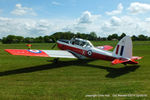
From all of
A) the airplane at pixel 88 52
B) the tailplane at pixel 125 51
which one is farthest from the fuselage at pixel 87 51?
the tailplane at pixel 125 51

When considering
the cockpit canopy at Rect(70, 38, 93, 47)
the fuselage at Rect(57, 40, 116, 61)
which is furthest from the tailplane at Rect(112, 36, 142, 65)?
the cockpit canopy at Rect(70, 38, 93, 47)

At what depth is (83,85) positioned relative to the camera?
5.71m

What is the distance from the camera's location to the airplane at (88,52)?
821cm

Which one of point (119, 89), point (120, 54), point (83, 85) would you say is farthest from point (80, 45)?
point (119, 89)

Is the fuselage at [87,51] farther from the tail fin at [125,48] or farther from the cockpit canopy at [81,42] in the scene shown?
the tail fin at [125,48]

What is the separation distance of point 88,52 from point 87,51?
13 centimetres

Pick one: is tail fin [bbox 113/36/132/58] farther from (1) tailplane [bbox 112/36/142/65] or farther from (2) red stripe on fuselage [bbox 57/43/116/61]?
(2) red stripe on fuselage [bbox 57/43/116/61]

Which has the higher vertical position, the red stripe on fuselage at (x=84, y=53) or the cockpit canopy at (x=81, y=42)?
the cockpit canopy at (x=81, y=42)

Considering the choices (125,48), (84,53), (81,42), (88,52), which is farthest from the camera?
(81,42)

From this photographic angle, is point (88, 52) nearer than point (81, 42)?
Yes

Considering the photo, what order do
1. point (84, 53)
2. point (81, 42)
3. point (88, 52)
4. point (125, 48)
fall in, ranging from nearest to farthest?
point (125, 48) < point (88, 52) < point (84, 53) < point (81, 42)

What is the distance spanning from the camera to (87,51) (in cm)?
1084

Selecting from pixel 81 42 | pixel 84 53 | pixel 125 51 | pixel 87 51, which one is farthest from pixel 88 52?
pixel 125 51

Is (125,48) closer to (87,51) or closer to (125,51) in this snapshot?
(125,51)
